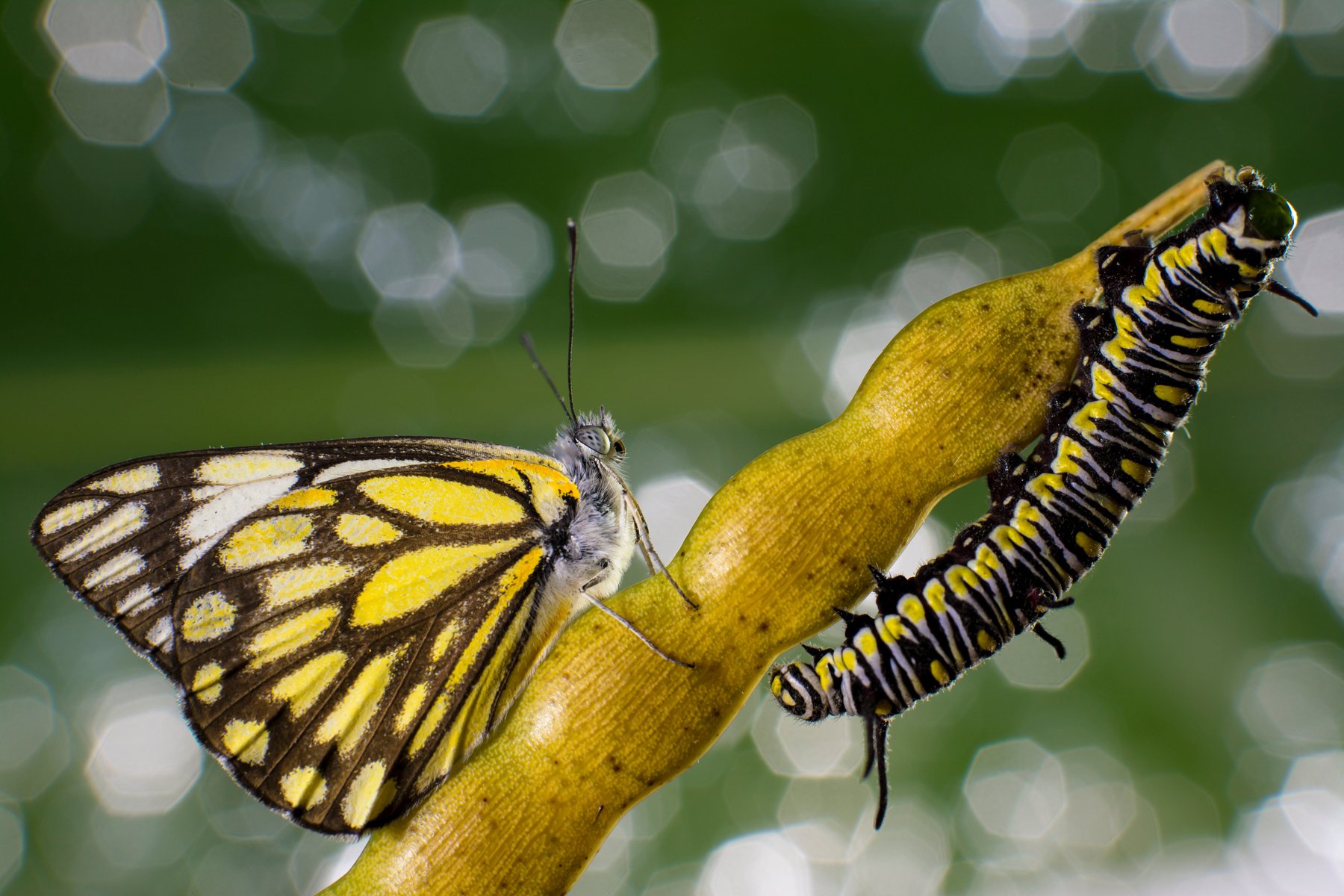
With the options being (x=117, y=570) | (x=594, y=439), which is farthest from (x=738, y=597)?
(x=117, y=570)

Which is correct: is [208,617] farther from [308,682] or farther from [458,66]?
[458,66]

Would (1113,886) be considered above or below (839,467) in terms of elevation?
below

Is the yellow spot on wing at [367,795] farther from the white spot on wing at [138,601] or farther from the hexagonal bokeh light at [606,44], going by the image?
the hexagonal bokeh light at [606,44]

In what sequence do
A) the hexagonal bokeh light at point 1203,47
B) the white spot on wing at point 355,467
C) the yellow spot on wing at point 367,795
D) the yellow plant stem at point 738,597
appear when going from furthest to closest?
the hexagonal bokeh light at point 1203,47 → the white spot on wing at point 355,467 → the yellow spot on wing at point 367,795 → the yellow plant stem at point 738,597

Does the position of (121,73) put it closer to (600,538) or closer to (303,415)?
(303,415)

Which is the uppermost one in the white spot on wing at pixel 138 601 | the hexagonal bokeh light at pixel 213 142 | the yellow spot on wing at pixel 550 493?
the hexagonal bokeh light at pixel 213 142

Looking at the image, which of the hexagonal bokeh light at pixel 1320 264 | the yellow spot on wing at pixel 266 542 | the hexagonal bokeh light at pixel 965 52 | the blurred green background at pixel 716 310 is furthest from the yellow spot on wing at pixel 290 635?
the hexagonal bokeh light at pixel 1320 264

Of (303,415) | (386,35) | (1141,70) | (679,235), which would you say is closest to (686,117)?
(679,235)
